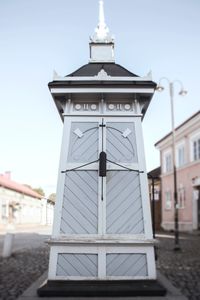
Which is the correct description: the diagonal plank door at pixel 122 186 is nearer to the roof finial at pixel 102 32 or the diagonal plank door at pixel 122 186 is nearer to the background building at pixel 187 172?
the roof finial at pixel 102 32

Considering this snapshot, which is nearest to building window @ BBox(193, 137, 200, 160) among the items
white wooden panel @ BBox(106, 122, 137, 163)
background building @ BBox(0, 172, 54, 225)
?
white wooden panel @ BBox(106, 122, 137, 163)

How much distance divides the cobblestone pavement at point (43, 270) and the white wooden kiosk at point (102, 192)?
1067 millimetres

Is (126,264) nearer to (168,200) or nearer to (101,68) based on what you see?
(101,68)

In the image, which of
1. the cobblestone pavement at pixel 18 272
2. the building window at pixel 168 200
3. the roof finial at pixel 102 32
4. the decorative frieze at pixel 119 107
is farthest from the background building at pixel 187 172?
the decorative frieze at pixel 119 107

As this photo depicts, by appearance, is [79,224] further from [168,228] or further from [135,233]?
[168,228]

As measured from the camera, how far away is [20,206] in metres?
46.6

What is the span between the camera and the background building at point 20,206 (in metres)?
40.9

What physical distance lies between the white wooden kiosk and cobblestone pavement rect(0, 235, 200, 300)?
1067 millimetres

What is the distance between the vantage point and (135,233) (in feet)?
22.3

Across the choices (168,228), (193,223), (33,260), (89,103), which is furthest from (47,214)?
(89,103)

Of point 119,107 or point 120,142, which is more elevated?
point 119,107

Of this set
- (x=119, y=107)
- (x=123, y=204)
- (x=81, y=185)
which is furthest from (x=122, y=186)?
(x=119, y=107)

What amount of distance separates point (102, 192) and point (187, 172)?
862 inches

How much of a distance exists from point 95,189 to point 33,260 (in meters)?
6.30
